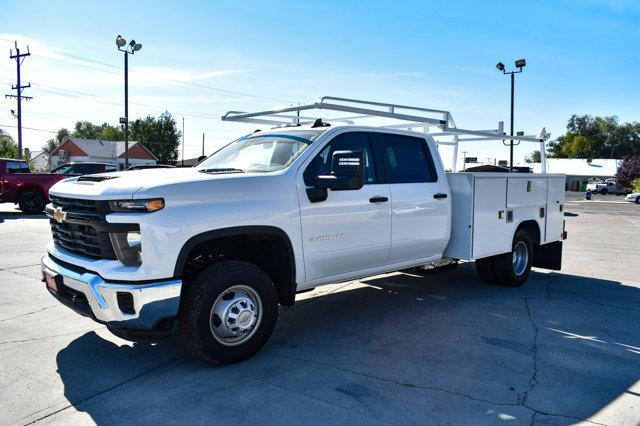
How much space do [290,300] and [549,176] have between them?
4.99m

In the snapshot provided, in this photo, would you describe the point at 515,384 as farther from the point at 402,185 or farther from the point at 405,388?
the point at 402,185

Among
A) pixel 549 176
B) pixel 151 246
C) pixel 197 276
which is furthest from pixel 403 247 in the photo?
pixel 549 176

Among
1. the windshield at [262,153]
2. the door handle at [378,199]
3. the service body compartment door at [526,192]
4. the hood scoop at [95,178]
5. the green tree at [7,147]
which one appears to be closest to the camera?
the hood scoop at [95,178]

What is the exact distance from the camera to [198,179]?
13.1ft

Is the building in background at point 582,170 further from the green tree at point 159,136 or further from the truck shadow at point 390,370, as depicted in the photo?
the truck shadow at point 390,370

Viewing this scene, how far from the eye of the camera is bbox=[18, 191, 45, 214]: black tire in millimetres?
17359

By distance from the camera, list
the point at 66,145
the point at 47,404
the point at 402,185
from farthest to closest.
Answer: the point at 66,145 < the point at 402,185 < the point at 47,404

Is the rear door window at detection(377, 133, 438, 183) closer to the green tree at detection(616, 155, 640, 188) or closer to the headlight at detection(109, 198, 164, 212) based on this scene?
the headlight at detection(109, 198, 164, 212)

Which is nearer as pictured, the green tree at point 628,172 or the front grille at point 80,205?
the front grille at point 80,205

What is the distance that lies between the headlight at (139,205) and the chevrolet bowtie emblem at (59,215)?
0.74 meters

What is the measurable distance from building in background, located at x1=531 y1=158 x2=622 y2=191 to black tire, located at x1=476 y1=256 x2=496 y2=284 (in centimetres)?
7736

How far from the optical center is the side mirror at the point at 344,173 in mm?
4410

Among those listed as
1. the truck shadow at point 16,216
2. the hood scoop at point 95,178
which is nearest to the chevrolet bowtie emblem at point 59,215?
the hood scoop at point 95,178

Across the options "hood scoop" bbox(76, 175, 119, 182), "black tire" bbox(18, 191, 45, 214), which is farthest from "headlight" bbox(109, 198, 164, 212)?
"black tire" bbox(18, 191, 45, 214)
